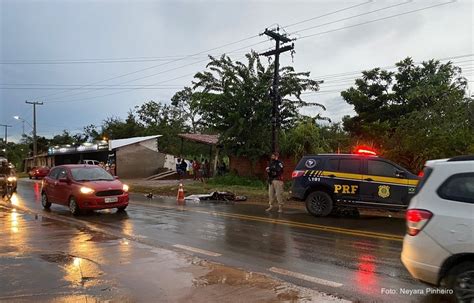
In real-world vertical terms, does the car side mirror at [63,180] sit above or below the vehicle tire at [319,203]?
above

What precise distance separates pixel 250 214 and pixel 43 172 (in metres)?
36.3

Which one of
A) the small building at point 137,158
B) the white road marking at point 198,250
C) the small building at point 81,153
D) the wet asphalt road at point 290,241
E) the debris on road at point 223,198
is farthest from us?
the small building at point 81,153

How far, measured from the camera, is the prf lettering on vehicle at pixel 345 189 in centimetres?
1320

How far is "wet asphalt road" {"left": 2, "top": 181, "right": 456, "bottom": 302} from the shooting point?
6.36 meters

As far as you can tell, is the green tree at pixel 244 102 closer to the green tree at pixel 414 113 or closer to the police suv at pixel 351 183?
the green tree at pixel 414 113

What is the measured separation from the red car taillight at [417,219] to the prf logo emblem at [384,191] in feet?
25.4

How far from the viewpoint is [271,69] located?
89.9 feet

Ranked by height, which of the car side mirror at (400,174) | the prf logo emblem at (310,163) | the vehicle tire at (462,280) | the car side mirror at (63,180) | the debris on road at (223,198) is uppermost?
the prf logo emblem at (310,163)

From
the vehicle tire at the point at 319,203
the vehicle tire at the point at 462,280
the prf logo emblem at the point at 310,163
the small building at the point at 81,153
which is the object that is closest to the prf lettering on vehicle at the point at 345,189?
the vehicle tire at the point at 319,203

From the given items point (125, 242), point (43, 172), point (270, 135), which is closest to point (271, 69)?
point (270, 135)

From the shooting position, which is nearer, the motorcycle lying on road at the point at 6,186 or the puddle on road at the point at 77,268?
the puddle on road at the point at 77,268

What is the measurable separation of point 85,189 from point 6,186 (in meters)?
9.85

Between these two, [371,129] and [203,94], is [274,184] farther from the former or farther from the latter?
[371,129]

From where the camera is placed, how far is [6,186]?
71.3 feet
